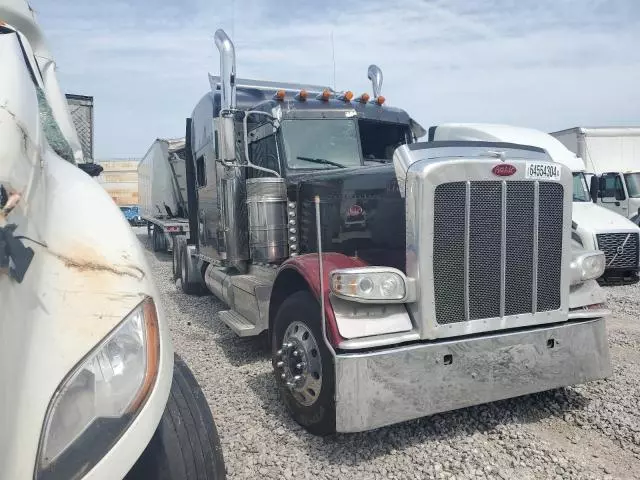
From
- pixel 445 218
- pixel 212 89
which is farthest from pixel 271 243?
pixel 212 89

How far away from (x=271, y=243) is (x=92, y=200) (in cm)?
301

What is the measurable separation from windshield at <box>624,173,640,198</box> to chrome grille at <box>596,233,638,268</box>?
5.22 metres

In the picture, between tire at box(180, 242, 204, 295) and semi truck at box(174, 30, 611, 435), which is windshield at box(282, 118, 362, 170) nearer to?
semi truck at box(174, 30, 611, 435)

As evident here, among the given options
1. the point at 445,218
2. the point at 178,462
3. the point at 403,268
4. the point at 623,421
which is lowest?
the point at 623,421

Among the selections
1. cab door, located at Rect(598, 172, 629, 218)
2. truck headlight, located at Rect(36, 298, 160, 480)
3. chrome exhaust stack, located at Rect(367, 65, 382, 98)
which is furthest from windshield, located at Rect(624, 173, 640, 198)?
truck headlight, located at Rect(36, 298, 160, 480)

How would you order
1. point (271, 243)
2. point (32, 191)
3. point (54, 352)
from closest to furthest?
point (54, 352) < point (32, 191) < point (271, 243)

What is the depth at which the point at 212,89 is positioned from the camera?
20.9ft

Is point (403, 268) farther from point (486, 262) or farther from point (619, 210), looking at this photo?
point (619, 210)

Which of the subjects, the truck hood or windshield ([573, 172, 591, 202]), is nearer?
the truck hood

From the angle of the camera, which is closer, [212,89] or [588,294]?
[588,294]

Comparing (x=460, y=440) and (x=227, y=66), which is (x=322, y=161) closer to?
(x=227, y=66)

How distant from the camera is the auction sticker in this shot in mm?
3293

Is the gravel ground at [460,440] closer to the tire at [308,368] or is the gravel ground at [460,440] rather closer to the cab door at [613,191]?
the tire at [308,368]

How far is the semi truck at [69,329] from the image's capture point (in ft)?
4.50
